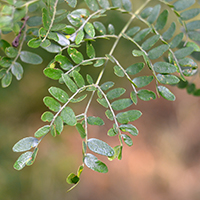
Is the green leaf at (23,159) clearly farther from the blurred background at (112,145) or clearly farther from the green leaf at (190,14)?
the blurred background at (112,145)

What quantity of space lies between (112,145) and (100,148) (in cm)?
140

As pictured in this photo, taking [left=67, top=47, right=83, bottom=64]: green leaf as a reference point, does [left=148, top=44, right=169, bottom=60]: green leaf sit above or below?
above

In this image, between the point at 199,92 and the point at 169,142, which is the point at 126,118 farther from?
the point at 169,142

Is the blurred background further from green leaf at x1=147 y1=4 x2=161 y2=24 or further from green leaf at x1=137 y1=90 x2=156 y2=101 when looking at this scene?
green leaf at x1=137 y1=90 x2=156 y2=101

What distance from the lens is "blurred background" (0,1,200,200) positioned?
141 cm

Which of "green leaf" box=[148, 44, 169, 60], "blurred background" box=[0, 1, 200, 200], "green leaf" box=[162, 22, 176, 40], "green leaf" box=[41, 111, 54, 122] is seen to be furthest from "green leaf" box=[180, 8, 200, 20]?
"blurred background" box=[0, 1, 200, 200]

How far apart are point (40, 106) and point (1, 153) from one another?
43cm

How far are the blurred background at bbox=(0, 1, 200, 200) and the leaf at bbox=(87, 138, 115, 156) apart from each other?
108 cm

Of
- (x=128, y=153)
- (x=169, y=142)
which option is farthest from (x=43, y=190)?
(x=169, y=142)

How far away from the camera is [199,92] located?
638 millimetres

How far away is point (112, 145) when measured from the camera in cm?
172

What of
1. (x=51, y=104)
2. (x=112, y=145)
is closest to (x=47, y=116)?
(x=51, y=104)

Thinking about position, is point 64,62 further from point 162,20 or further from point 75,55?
point 162,20

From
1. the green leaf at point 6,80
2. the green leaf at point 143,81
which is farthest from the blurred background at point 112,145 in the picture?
the green leaf at point 143,81
